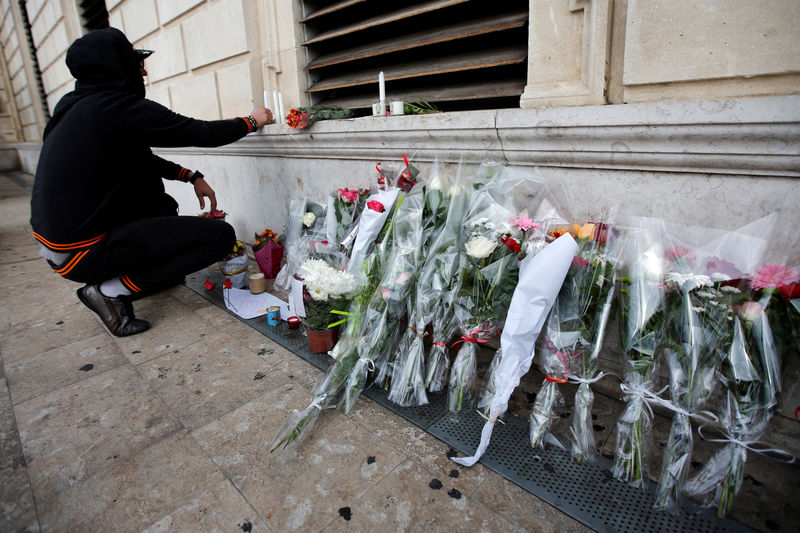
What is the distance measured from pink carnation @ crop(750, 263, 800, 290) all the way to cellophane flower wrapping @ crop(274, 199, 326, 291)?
2365 millimetres

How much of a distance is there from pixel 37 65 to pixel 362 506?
16.7 meters

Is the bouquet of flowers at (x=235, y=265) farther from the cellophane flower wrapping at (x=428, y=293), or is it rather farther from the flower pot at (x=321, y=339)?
the cellophane flower wrapping at (x=428, y=293)

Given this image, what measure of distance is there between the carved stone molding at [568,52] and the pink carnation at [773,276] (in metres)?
1.02

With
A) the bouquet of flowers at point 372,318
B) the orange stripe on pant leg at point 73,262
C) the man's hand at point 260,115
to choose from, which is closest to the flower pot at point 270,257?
the man's hand at point 260,115

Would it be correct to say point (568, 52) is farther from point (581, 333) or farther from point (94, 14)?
point (94, 14)

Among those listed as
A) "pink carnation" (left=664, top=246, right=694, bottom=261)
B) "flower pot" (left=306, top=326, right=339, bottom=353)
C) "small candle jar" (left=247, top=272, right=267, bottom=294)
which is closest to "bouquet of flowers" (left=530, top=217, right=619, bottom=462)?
"pink carnation" (left=664, top=246, right=694, bottom=261)

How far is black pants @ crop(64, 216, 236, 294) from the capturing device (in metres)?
2.86

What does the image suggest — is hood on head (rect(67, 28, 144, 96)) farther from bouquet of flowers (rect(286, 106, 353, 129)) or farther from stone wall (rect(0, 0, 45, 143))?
stone wall (rect(0, 0, 45, 143))

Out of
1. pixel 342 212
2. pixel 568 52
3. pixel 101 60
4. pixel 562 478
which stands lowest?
pixel 562 478

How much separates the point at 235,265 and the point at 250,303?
0.45m

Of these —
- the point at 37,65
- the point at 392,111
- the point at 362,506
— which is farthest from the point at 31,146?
the point at 362,506

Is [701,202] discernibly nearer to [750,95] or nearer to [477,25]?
[750,95]

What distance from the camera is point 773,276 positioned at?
143 cm

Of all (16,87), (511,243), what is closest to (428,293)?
(511,243)
